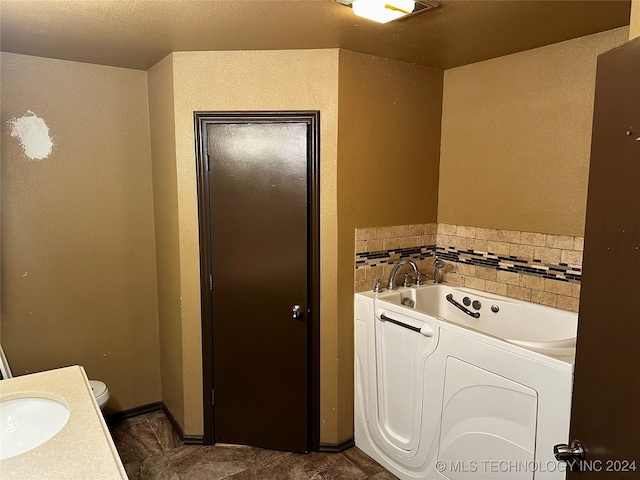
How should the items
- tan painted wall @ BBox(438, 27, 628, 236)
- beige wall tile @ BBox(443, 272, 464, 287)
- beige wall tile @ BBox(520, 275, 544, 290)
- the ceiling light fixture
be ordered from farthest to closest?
beige wall tile @ BBox(443, 272, 464, 287) < beige wall tile @ BBox(520, 275, 544, 290) < tan painted wall @ BBox(438, 27, 628, 236) < the ceiling light fixture

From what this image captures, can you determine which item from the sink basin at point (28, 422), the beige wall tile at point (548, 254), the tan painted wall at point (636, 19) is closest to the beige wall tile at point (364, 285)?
the beige wall tile at point (548, 254)

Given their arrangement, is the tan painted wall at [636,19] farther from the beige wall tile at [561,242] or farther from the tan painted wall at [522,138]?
the beige wall tile at [561,242]

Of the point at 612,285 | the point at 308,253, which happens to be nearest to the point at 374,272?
the point at 308,253

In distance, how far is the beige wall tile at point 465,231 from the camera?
2.97 m

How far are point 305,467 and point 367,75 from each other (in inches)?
87.7

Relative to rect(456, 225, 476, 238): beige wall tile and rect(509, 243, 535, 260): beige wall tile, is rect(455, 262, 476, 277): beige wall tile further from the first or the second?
rect(509, 243, 535, 260): beige wall tile

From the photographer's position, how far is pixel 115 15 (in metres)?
2.05

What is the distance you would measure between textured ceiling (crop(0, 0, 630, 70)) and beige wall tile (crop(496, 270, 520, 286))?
4.07ft

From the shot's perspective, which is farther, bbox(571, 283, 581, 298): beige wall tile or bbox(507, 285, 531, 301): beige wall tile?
bbox(507, 285, 531, 301): beige wall tile

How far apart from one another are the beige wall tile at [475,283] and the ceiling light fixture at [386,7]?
5.46ft

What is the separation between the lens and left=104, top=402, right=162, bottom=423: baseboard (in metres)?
3.18

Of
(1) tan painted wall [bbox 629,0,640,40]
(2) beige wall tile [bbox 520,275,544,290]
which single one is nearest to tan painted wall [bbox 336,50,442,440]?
(2) beige wall tile [bbox 520,275,544,290]

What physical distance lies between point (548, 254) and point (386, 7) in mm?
1565

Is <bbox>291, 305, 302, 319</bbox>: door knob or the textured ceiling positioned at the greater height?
the textured ceiling
